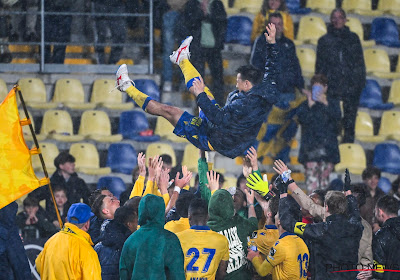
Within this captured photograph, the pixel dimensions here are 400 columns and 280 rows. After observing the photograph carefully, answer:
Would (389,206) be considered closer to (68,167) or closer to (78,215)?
(78,215)

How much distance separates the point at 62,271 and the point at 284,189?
236cm

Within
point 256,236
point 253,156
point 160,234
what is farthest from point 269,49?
point 160,234

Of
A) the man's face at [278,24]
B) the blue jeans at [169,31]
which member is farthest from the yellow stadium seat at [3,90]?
the man's face at [278,24]

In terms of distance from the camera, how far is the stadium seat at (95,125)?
1453 cm

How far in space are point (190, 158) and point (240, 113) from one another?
498 centimetres

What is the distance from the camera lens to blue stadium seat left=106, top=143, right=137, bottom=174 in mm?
14206

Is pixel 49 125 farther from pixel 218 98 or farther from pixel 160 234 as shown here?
pixel 160 234

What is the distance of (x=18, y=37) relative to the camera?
1558 centimetres

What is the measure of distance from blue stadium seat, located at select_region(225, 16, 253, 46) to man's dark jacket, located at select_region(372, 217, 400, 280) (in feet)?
22.8

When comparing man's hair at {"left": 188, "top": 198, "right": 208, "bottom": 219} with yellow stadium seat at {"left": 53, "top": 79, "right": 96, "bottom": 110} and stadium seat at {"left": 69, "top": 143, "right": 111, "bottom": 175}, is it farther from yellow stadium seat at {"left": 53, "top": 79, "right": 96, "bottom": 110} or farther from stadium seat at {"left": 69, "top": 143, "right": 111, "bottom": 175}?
yellow stadium seat at {"left": 53, "top": 79, "right": 96, "bottom": 110}

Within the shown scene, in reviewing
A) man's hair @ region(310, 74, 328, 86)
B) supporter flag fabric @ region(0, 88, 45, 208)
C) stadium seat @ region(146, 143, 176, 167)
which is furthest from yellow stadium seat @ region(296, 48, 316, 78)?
supporter flag fabric @ region(0, 88, 45, 208)

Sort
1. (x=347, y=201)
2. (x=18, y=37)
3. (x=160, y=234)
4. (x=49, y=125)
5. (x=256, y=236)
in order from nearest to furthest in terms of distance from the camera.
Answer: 1. (x=160, y=234)
2. (x=347, y=201)
3. (x=256, y=236)
4. (x=49, y=125)
5. (x=18, y=37)

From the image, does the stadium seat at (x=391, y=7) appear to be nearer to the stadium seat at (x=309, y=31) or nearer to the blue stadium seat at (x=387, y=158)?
the stadium seat at (x=309, y=31)

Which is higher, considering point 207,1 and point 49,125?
point 207,1
